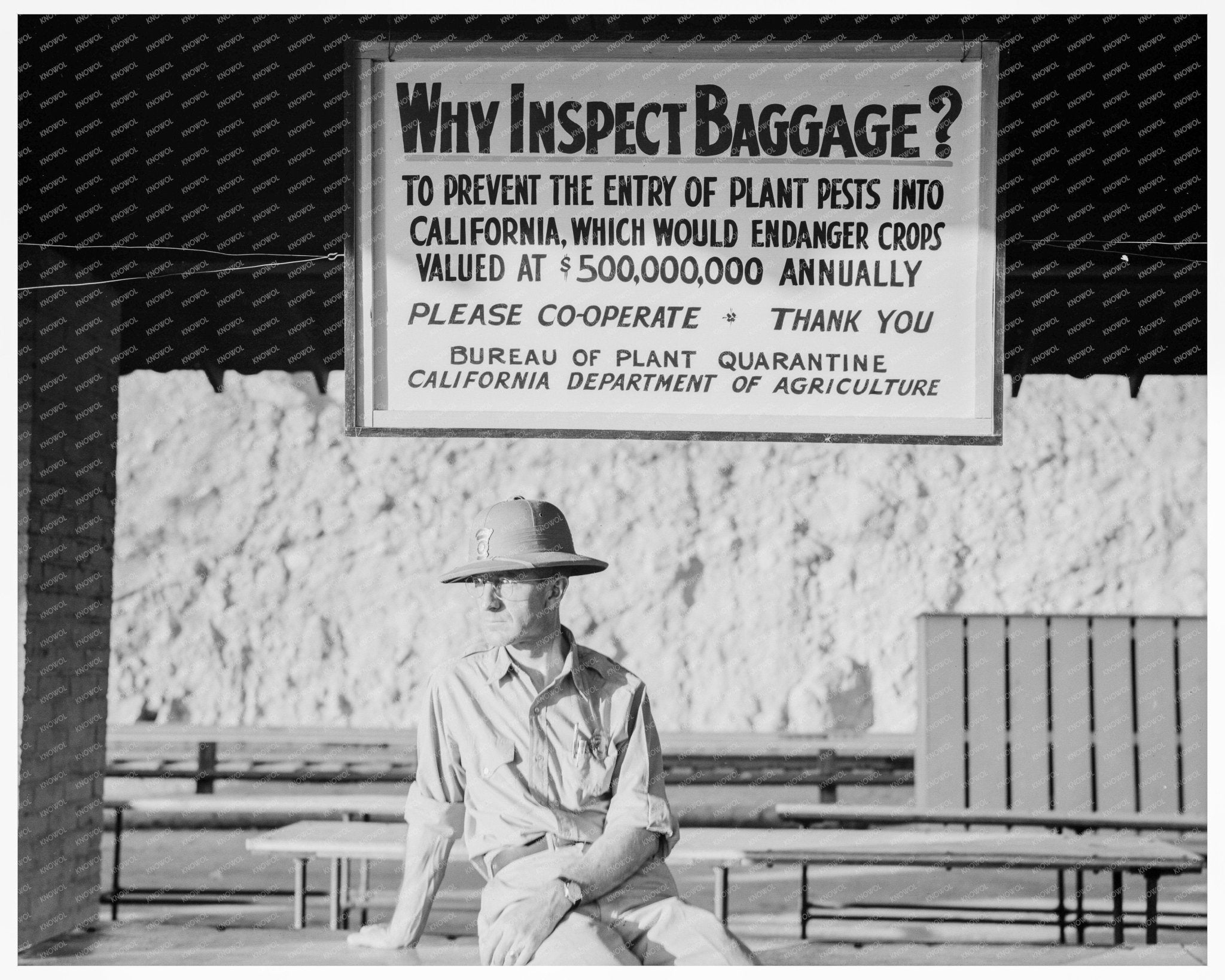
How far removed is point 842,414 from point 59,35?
3.08m

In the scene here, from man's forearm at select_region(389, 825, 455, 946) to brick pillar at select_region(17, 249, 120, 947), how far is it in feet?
Result: 10.2

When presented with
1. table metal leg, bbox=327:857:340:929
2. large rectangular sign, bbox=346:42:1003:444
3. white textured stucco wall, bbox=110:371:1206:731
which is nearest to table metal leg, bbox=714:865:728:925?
table metal leg, bbox=327:857:340:929

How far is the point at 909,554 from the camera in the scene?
4706cm

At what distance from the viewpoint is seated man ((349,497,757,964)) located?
3.42 m

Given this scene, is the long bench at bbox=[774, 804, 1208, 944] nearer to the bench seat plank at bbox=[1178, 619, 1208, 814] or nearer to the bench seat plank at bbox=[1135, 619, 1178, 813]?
the bench seat plank at bbox=[1135, 619, 1178, 813]

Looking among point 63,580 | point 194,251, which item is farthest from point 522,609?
point 63,580

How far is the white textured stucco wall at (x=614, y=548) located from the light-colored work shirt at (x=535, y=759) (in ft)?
133

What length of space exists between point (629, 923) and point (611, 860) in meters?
0.17

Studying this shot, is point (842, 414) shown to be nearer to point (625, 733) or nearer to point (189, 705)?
point (625, 733)

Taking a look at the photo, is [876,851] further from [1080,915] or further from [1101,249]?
[1101,249]
